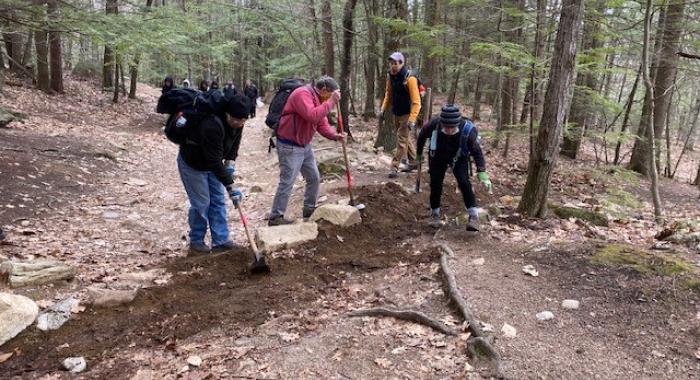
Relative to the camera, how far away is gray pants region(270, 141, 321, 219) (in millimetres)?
6461

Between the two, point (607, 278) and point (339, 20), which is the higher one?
point (339, 20)

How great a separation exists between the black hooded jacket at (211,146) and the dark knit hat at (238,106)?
197 mm

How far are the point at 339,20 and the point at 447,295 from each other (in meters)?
19.9

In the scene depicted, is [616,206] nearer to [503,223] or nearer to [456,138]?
[503,223]

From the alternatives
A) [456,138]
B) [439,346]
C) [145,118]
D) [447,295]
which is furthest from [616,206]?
[145,118]

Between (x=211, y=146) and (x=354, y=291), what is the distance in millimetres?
2315

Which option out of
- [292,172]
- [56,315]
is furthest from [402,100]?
[56,315]

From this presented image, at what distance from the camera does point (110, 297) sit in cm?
466

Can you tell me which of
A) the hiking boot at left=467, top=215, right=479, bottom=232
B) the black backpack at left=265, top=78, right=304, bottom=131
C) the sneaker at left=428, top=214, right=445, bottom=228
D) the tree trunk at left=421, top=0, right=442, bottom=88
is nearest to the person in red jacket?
the black backpack at left=265, top=78, right=304, bottom=131

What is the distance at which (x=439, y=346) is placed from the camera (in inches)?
153

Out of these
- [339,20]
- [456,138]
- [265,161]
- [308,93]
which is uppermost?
[339,20]

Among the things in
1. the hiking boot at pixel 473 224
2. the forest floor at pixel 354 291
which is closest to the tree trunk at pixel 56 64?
the forest floor at pixel 354 291

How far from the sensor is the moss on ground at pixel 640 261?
187 inches

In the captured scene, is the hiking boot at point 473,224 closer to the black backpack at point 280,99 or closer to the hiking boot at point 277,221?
the hiking boot at point 277,221
